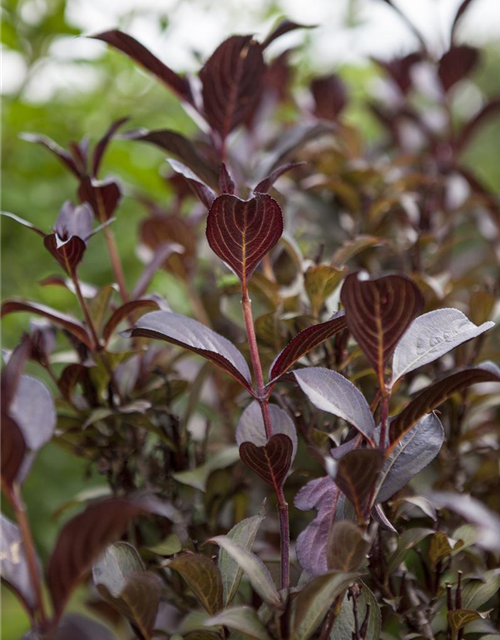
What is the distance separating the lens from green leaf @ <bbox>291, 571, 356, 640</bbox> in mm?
480

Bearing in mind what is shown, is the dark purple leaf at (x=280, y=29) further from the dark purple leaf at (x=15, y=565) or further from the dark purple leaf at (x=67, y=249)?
the dark purple leaf at (x=15, y=565)

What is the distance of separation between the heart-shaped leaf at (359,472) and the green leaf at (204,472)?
24cm

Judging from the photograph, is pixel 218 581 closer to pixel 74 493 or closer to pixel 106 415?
pixel 106 415

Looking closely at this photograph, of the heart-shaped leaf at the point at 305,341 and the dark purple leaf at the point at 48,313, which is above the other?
the dark purple leaf at the point at 48,313

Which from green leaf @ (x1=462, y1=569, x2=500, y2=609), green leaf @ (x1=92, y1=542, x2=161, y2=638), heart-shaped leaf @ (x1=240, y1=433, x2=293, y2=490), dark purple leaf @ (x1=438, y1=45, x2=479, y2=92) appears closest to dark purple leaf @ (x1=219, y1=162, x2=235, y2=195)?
heart-shaped leaf @ (x1=240, y1=433, x2=293, y2=490)

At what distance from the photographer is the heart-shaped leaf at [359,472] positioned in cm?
48

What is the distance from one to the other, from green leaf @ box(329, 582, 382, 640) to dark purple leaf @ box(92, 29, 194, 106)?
576 millimetres

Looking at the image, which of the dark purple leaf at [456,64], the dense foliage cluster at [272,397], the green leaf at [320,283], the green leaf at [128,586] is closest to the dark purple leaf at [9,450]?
the dense foliage cluster at [272,397]

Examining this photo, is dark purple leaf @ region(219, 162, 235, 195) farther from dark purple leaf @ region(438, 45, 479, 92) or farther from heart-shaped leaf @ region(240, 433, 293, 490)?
dark purple leaf @ region(438, 45, 479, 92)

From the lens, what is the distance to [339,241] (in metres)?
1.07

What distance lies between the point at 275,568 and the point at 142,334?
1.03 ft

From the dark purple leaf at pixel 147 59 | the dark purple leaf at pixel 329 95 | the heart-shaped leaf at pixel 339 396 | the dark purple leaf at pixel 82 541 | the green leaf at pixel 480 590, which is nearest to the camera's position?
the dark purple leaf at pixel 82 541

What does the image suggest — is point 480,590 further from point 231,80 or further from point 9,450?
point 231,80

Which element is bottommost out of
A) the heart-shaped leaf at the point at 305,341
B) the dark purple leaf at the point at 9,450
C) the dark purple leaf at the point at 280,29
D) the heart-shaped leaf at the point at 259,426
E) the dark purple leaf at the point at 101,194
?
the heart-shaped leaf at the point at 259,426
